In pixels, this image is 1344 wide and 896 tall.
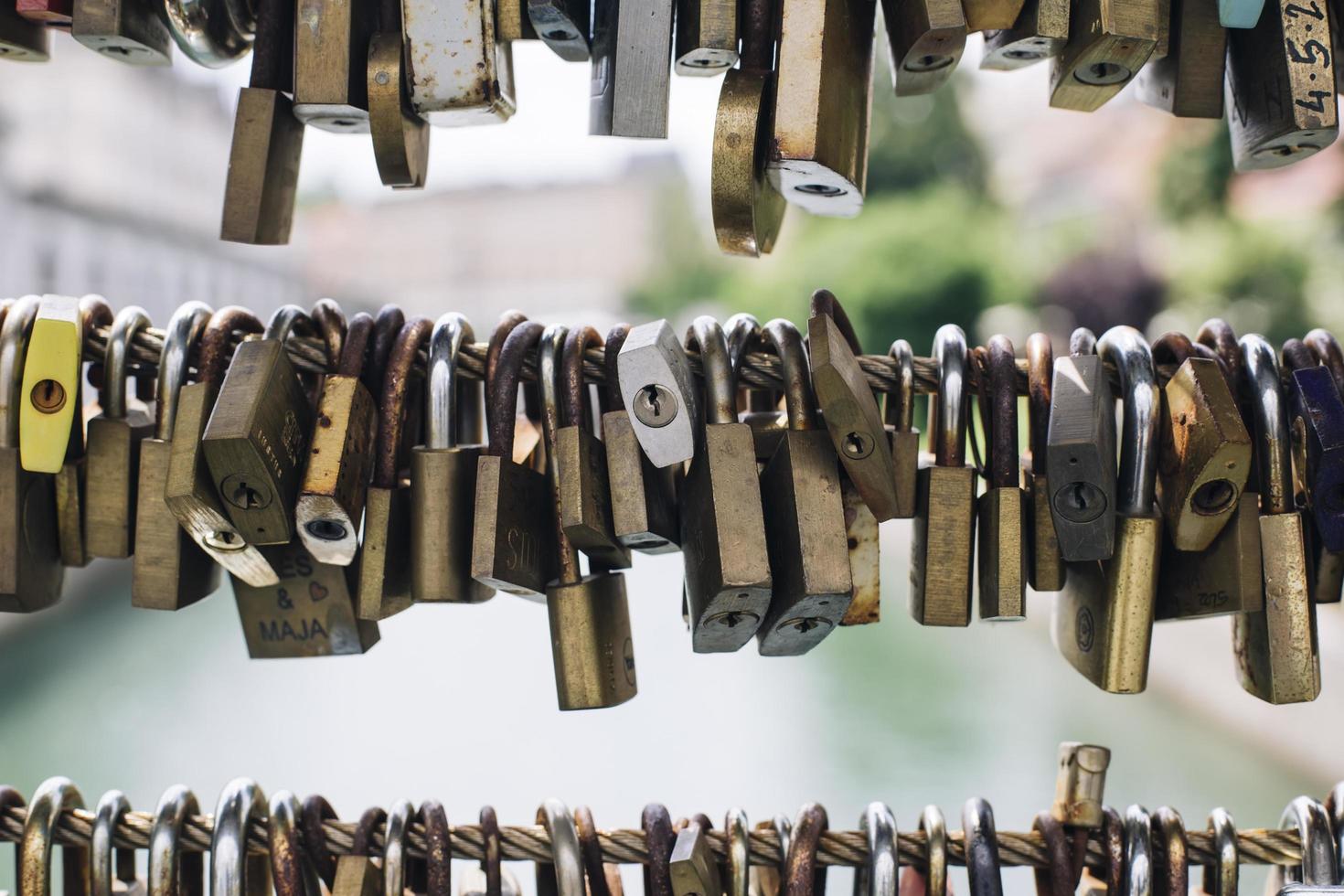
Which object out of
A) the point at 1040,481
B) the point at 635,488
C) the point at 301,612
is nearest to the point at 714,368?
the point at 635,488

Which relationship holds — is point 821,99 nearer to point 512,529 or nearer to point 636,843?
point 512,529

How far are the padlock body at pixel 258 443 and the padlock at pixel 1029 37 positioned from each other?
15.8 inches

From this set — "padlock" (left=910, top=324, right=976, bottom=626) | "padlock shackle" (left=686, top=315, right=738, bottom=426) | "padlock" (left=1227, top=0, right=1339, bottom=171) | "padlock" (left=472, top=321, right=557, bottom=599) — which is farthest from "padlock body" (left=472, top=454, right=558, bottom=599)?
"padlock" (left=1227, top=0, right=1339, bottom=171)

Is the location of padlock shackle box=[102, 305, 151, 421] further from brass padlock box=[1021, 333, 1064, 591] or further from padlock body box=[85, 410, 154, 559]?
brass padlock box=[1021, 333, 1064, 591]

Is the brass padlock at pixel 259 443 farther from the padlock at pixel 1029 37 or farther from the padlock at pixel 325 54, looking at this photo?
the padlock at pixel 1029 37

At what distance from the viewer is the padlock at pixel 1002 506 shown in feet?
1.81

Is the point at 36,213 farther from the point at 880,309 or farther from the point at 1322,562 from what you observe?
the point at 1322,562

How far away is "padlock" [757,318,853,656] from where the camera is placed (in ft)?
1.61

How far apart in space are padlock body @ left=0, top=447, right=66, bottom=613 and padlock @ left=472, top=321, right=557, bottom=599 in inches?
9.8

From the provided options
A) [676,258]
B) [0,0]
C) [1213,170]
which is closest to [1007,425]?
[0,0]

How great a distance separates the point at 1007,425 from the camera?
0.58 metres

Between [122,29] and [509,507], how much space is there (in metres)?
0.31

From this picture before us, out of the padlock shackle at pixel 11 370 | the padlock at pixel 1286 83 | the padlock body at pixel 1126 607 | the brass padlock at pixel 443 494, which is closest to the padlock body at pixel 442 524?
the brass padlock at pixel 443 494

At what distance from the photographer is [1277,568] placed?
0.55 meters
